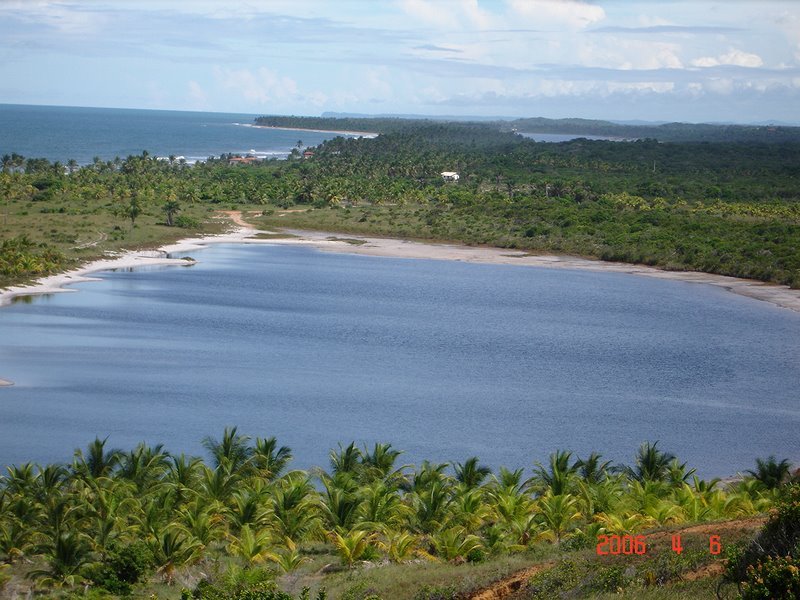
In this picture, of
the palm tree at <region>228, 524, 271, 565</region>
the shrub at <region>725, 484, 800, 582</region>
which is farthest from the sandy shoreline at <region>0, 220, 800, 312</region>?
the shrub at <region>725, 484, 800, 582</region>

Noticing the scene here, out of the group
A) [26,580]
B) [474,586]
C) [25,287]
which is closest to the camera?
[474,586]

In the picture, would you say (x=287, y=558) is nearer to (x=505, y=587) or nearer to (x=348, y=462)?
(x=505, y=587)

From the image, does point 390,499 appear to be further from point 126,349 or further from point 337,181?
point 337,181

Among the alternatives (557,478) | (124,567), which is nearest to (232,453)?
(124,567)

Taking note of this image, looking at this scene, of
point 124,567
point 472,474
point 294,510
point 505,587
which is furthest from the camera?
point 472,474

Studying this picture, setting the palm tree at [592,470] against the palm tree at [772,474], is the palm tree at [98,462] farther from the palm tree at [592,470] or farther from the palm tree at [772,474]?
the palm tree at [772,474]

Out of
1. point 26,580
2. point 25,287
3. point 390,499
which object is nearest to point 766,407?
point 390,499
